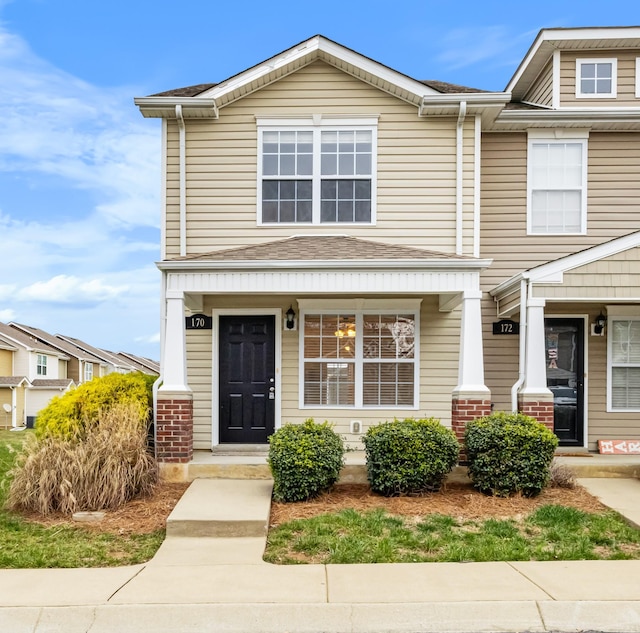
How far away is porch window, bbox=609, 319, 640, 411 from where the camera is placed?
1005 cm

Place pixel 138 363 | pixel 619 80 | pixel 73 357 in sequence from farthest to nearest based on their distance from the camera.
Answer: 1. pixel 138 363
2. pixel 73 357
3. pixel 619 80

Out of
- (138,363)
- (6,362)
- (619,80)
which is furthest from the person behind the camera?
(138,363)

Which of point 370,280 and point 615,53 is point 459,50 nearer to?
point 615,53

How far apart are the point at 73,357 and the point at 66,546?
34755 millimetres

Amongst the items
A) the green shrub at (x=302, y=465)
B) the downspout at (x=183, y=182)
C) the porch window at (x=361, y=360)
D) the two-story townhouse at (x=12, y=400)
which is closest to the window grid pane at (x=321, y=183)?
the downspout at (x=183, y=182)

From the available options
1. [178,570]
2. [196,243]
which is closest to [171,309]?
[196,243]

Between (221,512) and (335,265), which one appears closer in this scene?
(221,512)

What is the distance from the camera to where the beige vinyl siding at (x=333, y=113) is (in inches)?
383

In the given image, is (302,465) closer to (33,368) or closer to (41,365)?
(33,368)

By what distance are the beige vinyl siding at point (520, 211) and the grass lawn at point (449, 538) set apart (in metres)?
3.82

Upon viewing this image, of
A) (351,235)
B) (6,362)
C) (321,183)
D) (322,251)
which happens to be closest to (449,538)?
(322,251)

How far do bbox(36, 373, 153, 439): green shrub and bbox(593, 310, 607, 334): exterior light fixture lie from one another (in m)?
7.15

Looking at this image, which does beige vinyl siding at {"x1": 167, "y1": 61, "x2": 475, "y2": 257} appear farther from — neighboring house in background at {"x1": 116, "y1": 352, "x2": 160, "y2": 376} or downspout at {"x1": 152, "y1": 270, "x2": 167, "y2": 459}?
neighboring house in background at {"x1": 116, "y1": 352, "x2": 160, "y2": 376}

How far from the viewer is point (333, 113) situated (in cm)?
982
